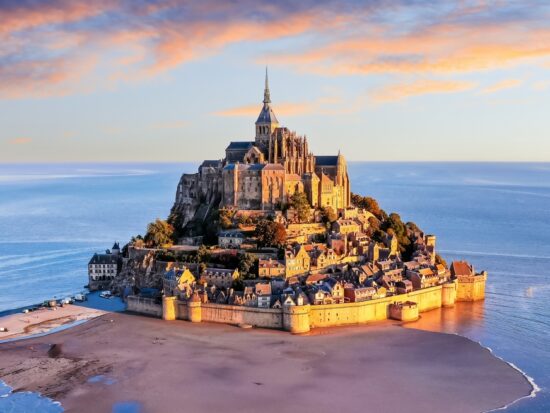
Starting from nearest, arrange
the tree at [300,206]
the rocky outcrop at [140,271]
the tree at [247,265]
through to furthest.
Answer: the tree at [247,265] → the rocky outcrop at [140,271] → the tree at [300,206]

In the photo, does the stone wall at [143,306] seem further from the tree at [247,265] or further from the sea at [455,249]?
the sea at [455,249]

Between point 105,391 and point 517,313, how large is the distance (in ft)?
111

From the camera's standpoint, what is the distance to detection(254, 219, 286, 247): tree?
185ft

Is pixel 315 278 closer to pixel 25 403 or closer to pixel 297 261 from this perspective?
pixel 297 261

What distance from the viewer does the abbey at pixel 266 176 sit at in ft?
212

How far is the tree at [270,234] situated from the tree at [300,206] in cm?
521

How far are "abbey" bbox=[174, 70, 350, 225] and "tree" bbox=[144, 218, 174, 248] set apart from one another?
5665mm

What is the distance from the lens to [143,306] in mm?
52094

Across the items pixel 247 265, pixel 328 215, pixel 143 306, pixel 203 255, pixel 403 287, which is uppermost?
pixel 328 215

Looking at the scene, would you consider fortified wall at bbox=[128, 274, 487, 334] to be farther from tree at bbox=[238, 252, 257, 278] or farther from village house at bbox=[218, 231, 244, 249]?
village house at bbox=[218, 231, 244, 249]

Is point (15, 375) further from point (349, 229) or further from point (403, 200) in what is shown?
point (403, 200)

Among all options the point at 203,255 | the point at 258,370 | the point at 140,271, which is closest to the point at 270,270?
the point at 203,255

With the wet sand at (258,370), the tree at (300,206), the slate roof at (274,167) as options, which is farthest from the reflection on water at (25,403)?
the slate roof at (274,167)

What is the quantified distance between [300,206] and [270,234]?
6.94 m
